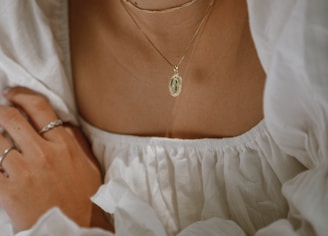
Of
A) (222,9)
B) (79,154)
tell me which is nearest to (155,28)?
(222,9)

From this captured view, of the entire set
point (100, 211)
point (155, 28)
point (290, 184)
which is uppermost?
point (155, 28)

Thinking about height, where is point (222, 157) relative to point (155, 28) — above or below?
below

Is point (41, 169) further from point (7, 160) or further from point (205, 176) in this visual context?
point (205, 176)

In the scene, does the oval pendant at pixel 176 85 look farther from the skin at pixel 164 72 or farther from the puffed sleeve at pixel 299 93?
the puffed sleeve at pixel 299 93

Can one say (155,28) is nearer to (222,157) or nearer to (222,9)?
(222,9)

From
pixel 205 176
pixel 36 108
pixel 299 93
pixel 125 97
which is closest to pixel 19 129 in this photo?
pixel 36 108

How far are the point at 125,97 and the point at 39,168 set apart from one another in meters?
0.15

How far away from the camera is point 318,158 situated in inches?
20.2

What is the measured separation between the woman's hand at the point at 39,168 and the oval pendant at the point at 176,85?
0.15 meters

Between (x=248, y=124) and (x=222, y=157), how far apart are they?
5 centimetres

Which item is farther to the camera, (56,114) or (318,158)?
(56,114)

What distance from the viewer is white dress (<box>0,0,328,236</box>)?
47 cm

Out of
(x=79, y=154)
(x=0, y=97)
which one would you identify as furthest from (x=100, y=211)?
(x=0, y=97)

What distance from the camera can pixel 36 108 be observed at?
65cm
